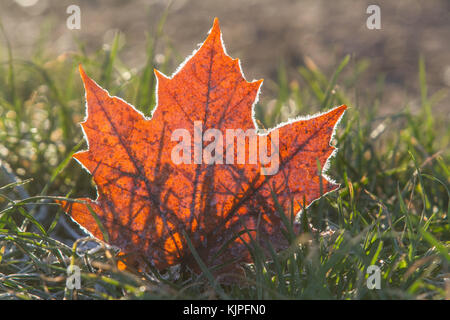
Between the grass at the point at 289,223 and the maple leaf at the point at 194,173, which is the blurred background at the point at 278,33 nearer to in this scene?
the grass at the point at 289,223

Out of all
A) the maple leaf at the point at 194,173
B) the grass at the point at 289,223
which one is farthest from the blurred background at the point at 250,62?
the maple leaf at the point at 194,173

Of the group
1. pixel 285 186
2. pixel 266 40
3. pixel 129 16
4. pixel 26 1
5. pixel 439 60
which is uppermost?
pixel 26 1

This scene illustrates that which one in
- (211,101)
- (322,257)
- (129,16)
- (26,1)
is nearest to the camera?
(211,101)

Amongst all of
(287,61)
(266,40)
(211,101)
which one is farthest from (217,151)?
(266,40)

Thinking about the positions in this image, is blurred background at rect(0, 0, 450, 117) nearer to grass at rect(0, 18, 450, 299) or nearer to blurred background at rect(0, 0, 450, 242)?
blurred background at rect(0, 0, 450, 242)

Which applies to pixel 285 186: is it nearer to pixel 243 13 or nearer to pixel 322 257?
pixel 322 257

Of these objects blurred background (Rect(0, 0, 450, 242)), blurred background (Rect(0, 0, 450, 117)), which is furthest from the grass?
blurred background (Rect(0, 0, 450, 117))
